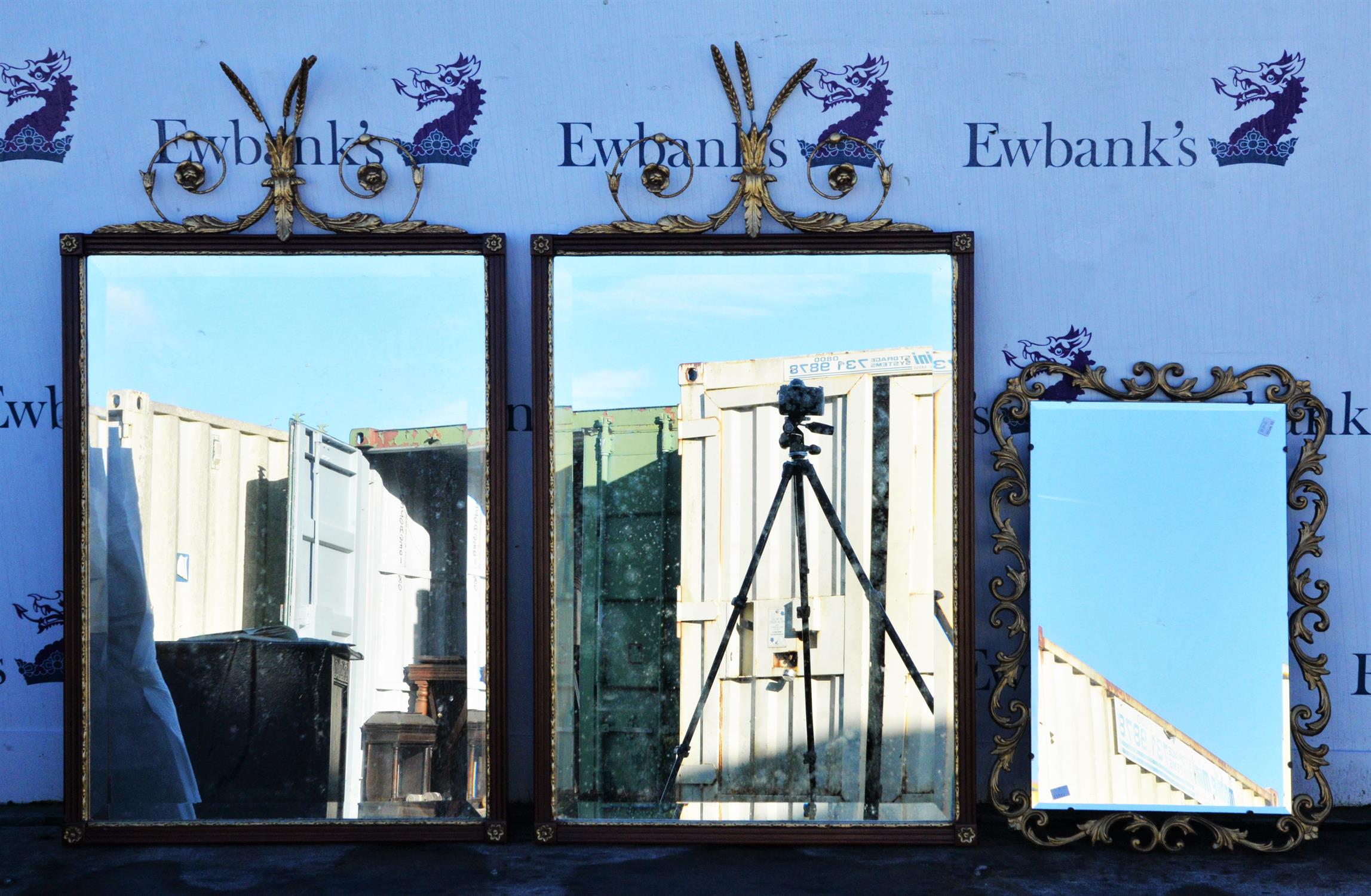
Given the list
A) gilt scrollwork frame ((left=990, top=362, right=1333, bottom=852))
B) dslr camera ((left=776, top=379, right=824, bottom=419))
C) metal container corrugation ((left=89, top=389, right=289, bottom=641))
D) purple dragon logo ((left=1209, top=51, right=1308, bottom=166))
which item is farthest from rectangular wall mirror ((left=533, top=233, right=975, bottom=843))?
purple dragon logo ((left=1209, top=51, right=1308, bottom=166))

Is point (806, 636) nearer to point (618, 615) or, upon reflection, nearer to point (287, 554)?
point (618, 615)

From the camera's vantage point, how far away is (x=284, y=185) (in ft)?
10.4

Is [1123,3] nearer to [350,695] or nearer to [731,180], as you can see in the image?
[731,180]

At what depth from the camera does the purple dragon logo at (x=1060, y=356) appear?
319 centimetres

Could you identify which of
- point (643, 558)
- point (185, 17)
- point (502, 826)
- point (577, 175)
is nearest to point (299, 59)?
point (185, 17)

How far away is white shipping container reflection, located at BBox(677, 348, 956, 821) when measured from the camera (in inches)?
119

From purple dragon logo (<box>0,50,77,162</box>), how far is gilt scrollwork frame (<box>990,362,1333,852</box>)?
2.50 meters

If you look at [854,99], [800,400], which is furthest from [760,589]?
[854,99]

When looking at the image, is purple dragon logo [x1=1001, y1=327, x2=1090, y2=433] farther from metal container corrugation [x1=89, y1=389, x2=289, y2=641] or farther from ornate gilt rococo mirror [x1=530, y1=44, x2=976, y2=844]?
metal container corrugation [x1=89, y1=389, x2=289, y2=641]

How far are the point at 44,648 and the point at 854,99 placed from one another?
2545 mm

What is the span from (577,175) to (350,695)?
1426mm

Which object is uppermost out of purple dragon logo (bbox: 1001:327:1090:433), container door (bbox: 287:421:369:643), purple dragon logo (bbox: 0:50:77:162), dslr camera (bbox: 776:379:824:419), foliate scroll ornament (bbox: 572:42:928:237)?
purple dragon logo (bbox: 0:50:77:162)

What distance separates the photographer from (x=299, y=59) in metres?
3.20

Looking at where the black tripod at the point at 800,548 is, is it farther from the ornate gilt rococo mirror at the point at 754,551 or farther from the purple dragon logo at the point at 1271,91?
the purple dragon logo at the point at 1271,91
